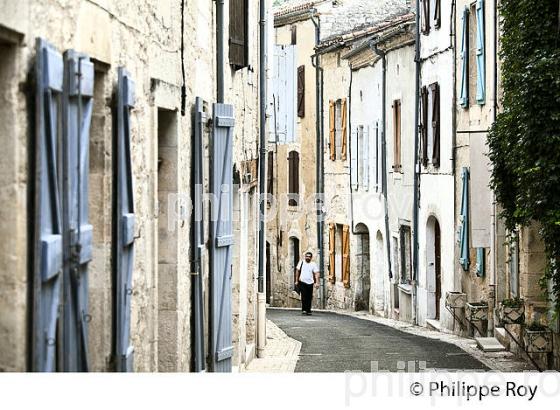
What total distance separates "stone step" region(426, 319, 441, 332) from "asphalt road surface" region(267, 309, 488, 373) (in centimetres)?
65

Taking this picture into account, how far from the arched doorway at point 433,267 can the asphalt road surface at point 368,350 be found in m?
0.88

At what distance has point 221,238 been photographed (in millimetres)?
10922

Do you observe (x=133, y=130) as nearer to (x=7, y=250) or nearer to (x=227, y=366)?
(x=7, y=250)

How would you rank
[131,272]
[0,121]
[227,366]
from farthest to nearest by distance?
[227,366] < [131,272] < [0,121]

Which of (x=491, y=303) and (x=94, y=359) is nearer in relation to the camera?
(x=94, y=359)

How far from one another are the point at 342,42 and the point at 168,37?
21273 mm

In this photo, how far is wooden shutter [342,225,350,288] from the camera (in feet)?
94.4

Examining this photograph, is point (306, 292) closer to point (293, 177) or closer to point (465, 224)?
point (465, 224)

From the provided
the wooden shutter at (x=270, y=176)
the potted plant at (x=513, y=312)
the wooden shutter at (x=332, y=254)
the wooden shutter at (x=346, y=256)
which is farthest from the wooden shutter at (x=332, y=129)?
the potted plant at (x=513, y=312)

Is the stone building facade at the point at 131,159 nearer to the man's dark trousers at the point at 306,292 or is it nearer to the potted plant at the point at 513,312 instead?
the potted plant at the point at 513,312

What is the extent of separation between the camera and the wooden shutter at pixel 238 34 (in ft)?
41.9

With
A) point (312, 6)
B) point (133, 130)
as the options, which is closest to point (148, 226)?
point (133, 130)

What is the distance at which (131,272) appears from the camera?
7090 millimetres

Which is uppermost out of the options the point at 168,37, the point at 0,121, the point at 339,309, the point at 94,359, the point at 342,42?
the point at 342,42
